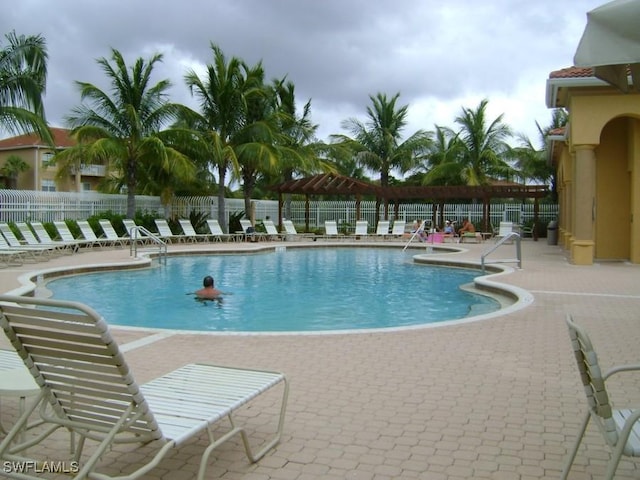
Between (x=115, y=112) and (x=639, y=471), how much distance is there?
23.2 meters

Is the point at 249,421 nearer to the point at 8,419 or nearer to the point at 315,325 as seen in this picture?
the point at 8,419

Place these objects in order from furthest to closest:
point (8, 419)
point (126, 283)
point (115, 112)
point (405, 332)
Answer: point (115, 112)
point (126, 283)
point (405, 332)
point (8, 419)

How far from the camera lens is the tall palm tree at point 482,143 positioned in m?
34.8

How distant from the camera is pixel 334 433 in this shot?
3977mm

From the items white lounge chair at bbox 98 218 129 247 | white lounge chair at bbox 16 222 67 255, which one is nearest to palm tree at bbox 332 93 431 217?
white lounge chair at bbox 98 218 129 247

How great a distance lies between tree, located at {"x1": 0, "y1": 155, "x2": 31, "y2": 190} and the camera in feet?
135

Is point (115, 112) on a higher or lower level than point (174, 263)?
higher

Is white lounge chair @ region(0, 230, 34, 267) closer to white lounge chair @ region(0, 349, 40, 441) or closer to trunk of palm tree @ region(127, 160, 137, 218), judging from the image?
trunk of palm tree @ region(127, 160, 137, 218)

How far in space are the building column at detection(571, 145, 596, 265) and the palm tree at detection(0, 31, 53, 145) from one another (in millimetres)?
14931

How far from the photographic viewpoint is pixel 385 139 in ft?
118

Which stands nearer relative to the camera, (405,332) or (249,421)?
(249,421)

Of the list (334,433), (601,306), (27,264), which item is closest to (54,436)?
(334,433)

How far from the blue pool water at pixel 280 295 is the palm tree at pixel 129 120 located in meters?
6.23

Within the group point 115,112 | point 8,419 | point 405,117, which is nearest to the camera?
point 8,419
